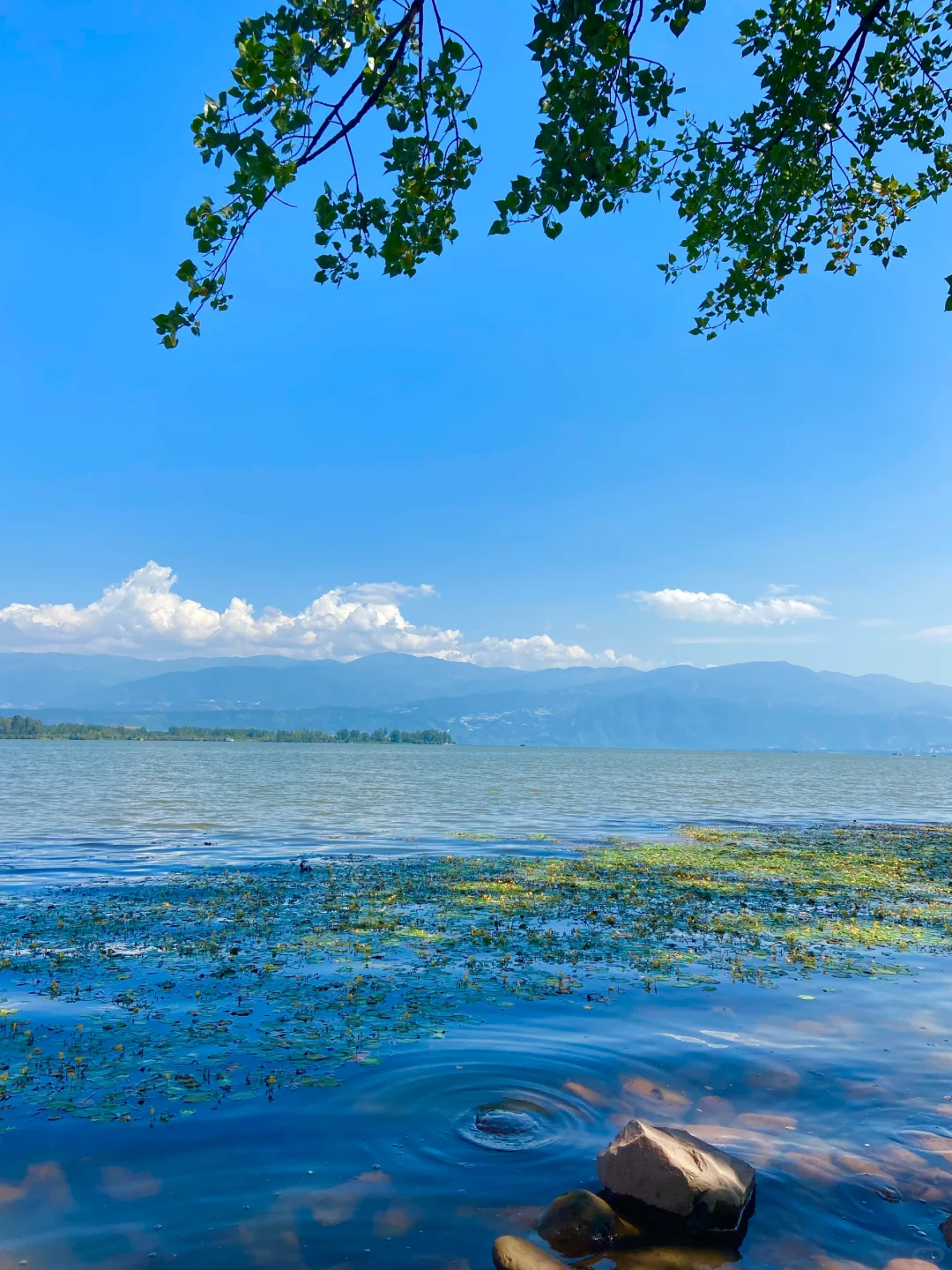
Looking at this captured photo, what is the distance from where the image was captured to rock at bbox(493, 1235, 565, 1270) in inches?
285

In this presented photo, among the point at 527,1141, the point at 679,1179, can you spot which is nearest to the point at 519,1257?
the point at 679,1179

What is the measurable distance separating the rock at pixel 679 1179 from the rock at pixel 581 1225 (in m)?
0.29

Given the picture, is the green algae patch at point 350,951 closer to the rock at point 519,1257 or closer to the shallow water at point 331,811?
the rock at point 519,1257

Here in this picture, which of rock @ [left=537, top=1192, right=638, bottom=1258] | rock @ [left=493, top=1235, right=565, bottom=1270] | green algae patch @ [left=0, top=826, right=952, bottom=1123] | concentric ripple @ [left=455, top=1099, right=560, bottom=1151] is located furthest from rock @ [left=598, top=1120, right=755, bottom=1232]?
green algae patch @ [left=0, top=826, right=952, bottom=1123]

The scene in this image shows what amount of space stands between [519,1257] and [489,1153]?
228cm

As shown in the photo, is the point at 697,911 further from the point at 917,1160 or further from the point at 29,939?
the point at 29,939

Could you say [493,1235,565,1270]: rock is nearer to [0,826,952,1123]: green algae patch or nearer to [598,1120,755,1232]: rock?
[598,1120,755,1232]: rock

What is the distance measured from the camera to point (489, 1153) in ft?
31.2

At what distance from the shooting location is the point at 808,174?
36.7 ft

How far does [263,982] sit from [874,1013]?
10884mm

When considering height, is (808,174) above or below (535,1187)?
above

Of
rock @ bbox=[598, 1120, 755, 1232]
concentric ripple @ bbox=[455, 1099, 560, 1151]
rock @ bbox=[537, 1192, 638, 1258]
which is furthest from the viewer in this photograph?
concentric ripple @ bbox=[455, 1099, 560, 1151]

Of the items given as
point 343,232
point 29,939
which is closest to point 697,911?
point 29,939

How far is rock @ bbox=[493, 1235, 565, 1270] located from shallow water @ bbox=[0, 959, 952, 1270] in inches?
16.1
